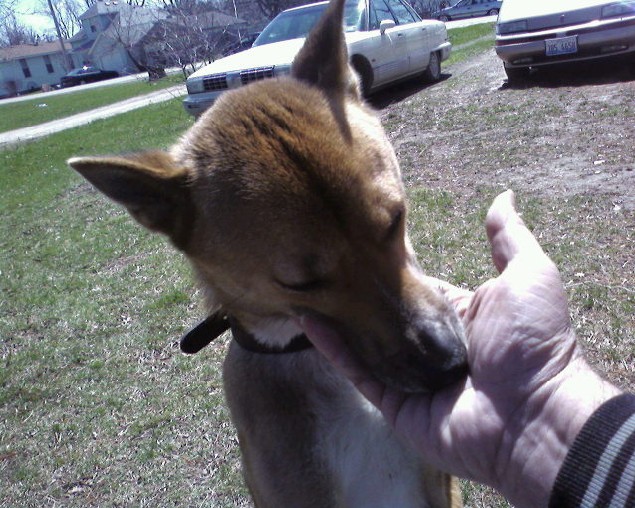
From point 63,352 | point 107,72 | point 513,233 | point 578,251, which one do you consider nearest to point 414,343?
point 513,233

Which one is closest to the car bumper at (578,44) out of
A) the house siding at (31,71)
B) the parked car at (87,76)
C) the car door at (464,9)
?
the car door at (464,9)

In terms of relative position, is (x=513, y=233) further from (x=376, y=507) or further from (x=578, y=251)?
(x=578, y=251)

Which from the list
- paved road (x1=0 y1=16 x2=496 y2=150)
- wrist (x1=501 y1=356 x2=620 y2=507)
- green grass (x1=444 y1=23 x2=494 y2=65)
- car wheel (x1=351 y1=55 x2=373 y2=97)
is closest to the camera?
wrist (x1=501 y1=356 x2=620 y2=507)

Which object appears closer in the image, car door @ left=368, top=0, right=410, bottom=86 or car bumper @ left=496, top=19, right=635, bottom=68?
car bumper @ left=496, top=19, right=635, bottom=68

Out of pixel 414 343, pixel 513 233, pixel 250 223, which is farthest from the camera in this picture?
pixel 513 233

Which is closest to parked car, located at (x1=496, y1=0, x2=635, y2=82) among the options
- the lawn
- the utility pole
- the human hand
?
the lawn

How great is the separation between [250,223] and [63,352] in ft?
11.9

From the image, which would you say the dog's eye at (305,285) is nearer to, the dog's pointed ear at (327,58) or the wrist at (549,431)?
the wrist at (549,431)

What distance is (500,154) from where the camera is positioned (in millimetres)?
7426

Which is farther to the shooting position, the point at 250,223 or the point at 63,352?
the point at 63,352

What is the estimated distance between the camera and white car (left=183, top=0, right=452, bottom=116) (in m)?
9.97

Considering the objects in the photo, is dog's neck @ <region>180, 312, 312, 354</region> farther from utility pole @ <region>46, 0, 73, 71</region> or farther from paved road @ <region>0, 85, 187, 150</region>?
utility pole @ <region>46, 0, 73, 71</region>

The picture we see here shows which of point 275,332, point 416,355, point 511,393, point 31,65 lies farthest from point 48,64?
point 511,393

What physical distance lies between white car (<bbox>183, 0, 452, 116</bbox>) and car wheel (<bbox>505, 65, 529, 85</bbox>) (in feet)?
7.02
